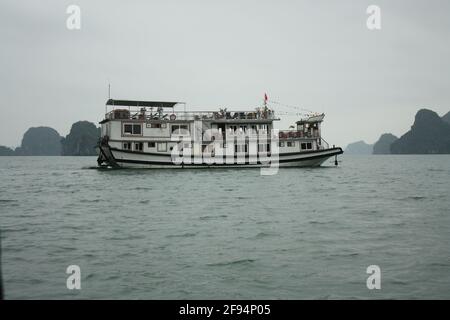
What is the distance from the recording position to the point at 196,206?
22891 millimetres

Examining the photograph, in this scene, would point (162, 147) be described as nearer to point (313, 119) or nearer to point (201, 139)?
point (201, 139)

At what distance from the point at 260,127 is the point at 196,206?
25343 mm

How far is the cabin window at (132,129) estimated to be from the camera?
43688 millimetres

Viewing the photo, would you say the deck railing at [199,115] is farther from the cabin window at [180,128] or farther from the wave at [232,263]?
the wave at [232,263]

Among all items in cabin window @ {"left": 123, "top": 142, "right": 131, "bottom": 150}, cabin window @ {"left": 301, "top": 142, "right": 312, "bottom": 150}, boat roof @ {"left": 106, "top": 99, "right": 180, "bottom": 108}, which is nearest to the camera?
cabin window @ {"left": 123, "top": 142, "right": 131, "bottom": 150}

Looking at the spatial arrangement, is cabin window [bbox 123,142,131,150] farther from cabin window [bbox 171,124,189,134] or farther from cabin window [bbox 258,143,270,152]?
cabin window [bbox 258,143,270,152]

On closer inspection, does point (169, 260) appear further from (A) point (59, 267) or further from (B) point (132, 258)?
(A) point (59, 267)

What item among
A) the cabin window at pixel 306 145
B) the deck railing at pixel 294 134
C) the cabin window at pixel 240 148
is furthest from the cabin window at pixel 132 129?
the cabin window at pixel 306 145

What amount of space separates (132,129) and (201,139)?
23.1 ft

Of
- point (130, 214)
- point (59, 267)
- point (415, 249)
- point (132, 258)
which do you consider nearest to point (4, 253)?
point (59, 267)

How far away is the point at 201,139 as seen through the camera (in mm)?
45531

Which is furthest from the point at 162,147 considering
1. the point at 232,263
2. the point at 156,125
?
the point at 232,263

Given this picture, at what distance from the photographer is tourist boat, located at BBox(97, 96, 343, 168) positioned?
144 feet

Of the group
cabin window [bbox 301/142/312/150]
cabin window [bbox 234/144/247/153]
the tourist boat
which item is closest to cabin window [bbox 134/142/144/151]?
the tourist boat
